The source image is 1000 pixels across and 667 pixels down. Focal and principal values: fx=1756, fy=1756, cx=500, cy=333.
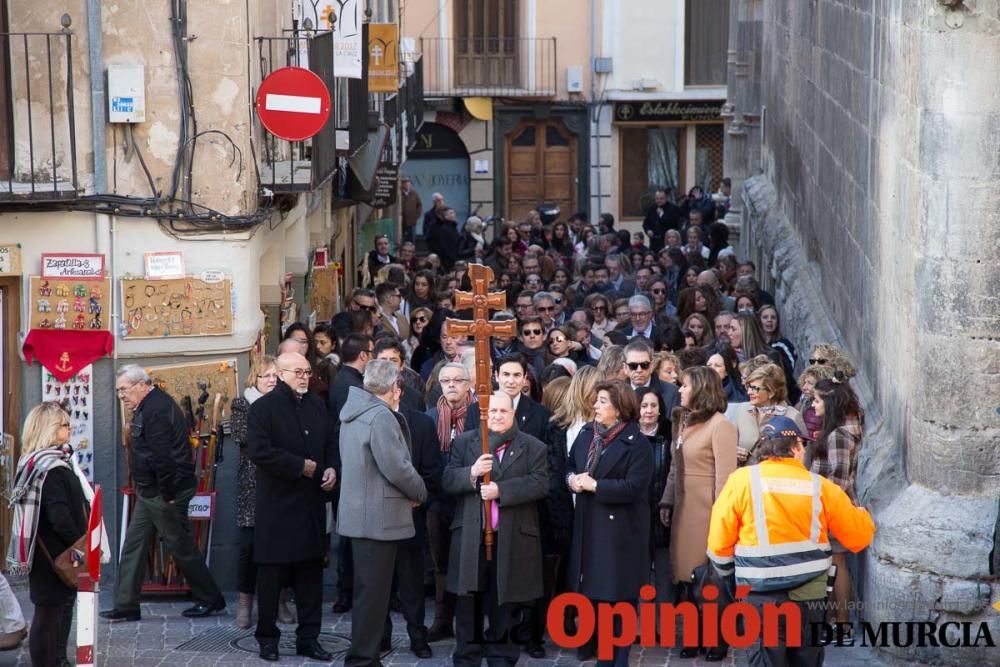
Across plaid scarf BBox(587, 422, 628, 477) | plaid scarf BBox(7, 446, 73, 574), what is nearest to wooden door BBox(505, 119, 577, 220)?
plaid scarf BBox(587, 422, 628, 477)

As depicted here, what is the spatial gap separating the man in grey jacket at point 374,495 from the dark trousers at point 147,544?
1646 mm

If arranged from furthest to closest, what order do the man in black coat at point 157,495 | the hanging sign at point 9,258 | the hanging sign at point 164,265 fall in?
1. the hanging sign at point 164,265
2. the hanging sign at point 9,258
3. the man in black coat at point 157,495

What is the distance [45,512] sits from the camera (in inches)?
354

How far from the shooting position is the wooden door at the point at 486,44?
1284 inches

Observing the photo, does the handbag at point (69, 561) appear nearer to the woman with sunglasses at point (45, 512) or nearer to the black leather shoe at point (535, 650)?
the woman with sunglasses at point (45, 512)

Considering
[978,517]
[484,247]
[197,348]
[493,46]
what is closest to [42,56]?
[197,348]

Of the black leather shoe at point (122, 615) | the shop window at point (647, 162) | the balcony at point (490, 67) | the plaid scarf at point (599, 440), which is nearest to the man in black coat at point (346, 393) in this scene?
the black leather shoe at point (122, 615)

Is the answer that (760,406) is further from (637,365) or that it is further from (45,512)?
(45,512)

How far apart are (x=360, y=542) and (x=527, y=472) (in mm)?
954

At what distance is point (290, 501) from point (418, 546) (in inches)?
30.0

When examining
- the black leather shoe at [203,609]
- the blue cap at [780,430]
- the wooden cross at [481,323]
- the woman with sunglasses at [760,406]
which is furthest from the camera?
the black leather shoe at [203,609]

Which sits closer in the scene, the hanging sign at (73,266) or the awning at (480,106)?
the hanging sign at (73,266)

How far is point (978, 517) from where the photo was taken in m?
9.38

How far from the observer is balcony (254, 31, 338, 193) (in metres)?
11.8
